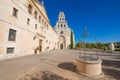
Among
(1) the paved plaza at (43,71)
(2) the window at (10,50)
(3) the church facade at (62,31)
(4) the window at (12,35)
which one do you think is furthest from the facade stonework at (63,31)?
(1) the paved plaza at (43,71)

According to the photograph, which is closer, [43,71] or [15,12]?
[43,71]

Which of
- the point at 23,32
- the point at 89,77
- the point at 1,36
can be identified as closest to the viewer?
the point at 89,77

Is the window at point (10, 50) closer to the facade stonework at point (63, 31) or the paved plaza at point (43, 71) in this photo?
the paved plaza at point (43, 71)

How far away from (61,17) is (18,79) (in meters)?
44.6

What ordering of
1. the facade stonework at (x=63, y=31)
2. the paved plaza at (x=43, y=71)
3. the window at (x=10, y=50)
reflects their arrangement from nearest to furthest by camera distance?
the paved plaza at (x=43, y=71) < the window at (x=10, y=50) < the facade stonework at (x=63, y=31)

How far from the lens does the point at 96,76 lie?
217 inches

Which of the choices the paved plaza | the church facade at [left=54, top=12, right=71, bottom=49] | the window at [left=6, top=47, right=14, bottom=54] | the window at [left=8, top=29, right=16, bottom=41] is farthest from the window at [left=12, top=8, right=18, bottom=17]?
the church facade at [left=54, top=12, right=71, bottom=49]

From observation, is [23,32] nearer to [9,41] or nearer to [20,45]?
[20,45]

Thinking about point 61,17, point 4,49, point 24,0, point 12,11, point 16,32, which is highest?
point 61,17

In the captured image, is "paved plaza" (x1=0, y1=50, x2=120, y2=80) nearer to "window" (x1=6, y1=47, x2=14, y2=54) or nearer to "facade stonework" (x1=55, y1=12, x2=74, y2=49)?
"window" (x1=6, y1=47, x2=14, y2=54)

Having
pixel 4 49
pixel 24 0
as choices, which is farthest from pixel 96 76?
pixel 24 0

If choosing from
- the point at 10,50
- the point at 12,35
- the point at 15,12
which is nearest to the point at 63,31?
the point at 15,12

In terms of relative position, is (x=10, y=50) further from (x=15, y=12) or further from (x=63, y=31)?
(x=63, y=31)

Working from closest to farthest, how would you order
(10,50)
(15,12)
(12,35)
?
(10,50) < (12,35) < (15,12)
